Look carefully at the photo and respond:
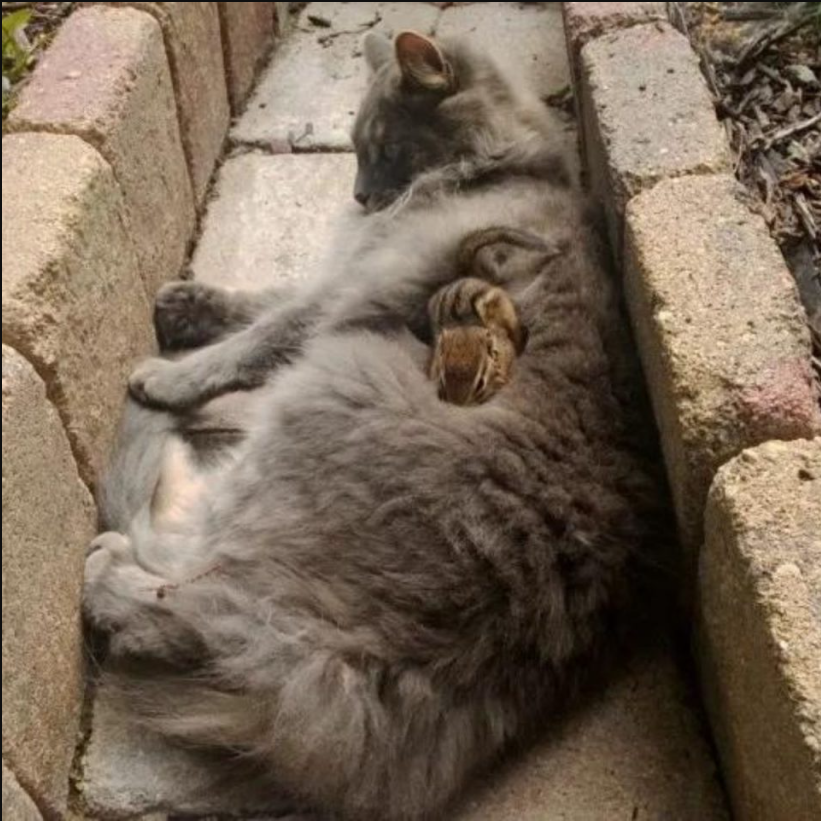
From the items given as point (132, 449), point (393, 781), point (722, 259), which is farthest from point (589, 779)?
point (132, 449)

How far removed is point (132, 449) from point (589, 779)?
100cm

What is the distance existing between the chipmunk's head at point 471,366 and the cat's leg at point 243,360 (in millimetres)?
488

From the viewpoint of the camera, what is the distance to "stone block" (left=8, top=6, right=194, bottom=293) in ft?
7.43

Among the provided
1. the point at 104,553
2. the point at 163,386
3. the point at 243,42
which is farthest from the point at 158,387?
the point at 243,42

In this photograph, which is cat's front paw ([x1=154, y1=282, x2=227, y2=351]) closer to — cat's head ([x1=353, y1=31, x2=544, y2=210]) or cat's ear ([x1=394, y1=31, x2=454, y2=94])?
cat's head ([x1=353, y1=31, x2=544, y2=210])

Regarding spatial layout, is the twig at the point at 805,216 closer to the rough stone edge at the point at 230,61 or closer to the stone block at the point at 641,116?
the stone block at the point at 641,116

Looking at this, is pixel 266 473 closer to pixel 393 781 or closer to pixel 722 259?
pixel 393 781

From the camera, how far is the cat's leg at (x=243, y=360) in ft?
7.88

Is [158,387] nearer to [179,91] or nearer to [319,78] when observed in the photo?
[179,91]

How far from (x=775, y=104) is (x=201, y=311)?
1.31m

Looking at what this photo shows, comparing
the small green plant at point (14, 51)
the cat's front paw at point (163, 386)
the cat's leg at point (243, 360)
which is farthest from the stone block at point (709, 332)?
the small green plant at point (14, 51)

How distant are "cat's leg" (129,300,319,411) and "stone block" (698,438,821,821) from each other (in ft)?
3.28

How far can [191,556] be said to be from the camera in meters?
1.99

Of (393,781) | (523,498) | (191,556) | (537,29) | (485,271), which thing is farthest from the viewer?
(537,29)
